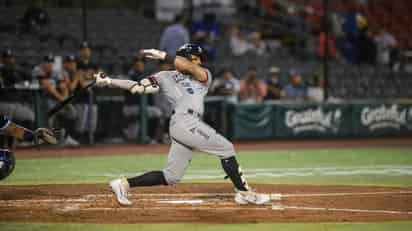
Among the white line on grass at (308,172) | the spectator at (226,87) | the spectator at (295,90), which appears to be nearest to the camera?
the white line on grass at (308,172)

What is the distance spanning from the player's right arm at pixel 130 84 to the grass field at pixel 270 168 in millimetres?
3018

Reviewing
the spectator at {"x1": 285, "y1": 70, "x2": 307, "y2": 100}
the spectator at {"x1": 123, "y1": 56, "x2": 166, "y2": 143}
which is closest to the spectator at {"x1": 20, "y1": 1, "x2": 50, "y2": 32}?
the spectator at {"x1": 123, "y1": 56, "x2": 166, "y2": 143}

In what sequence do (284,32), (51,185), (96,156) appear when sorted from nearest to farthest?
1. (51,185)
2. (96,156)
3. (284,32)

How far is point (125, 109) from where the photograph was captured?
1673cm

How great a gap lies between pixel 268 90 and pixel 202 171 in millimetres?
6469

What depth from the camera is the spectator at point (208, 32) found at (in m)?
20.0

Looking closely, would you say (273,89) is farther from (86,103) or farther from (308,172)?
(308,172)

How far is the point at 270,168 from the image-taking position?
510 inches

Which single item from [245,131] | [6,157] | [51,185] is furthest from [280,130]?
[6,157]

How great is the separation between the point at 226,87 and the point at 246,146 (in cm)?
158

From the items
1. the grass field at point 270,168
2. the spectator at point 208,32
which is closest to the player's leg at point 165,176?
the grass field at point 270,168

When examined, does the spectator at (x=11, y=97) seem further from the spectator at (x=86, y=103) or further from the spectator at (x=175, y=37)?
the spectator at (x=175, y=37)

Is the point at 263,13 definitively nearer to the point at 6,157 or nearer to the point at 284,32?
the point at 284,32

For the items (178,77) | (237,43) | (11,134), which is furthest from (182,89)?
(237,43)
